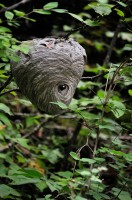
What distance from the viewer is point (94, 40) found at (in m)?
4.83

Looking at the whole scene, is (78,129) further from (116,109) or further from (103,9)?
(103,9)

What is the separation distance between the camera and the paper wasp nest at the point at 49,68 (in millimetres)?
1643

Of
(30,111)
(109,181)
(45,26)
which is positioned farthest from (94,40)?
(109,181)

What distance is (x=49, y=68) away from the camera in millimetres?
1649

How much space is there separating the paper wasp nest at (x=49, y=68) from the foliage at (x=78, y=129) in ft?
0.26

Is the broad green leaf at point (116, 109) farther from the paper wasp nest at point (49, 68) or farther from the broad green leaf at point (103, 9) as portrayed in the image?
the broad green leaf at point (103, 9)

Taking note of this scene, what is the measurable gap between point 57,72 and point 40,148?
133cm

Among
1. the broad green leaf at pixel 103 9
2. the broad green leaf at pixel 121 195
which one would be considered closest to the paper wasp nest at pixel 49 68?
the broad green leaf at pixel 103 9

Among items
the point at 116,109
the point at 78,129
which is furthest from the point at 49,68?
the point at 78,129

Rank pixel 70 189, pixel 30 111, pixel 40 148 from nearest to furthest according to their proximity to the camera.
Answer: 1. pixel 70 189
2. pixel 40 148
3. pixel 30 111

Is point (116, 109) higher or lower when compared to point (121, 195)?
higher

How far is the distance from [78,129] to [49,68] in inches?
50.8

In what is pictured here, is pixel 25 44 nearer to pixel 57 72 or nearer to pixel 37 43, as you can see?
pixel 37 43

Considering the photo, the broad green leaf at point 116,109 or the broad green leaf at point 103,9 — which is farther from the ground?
the broad green leaf at point 103,9
